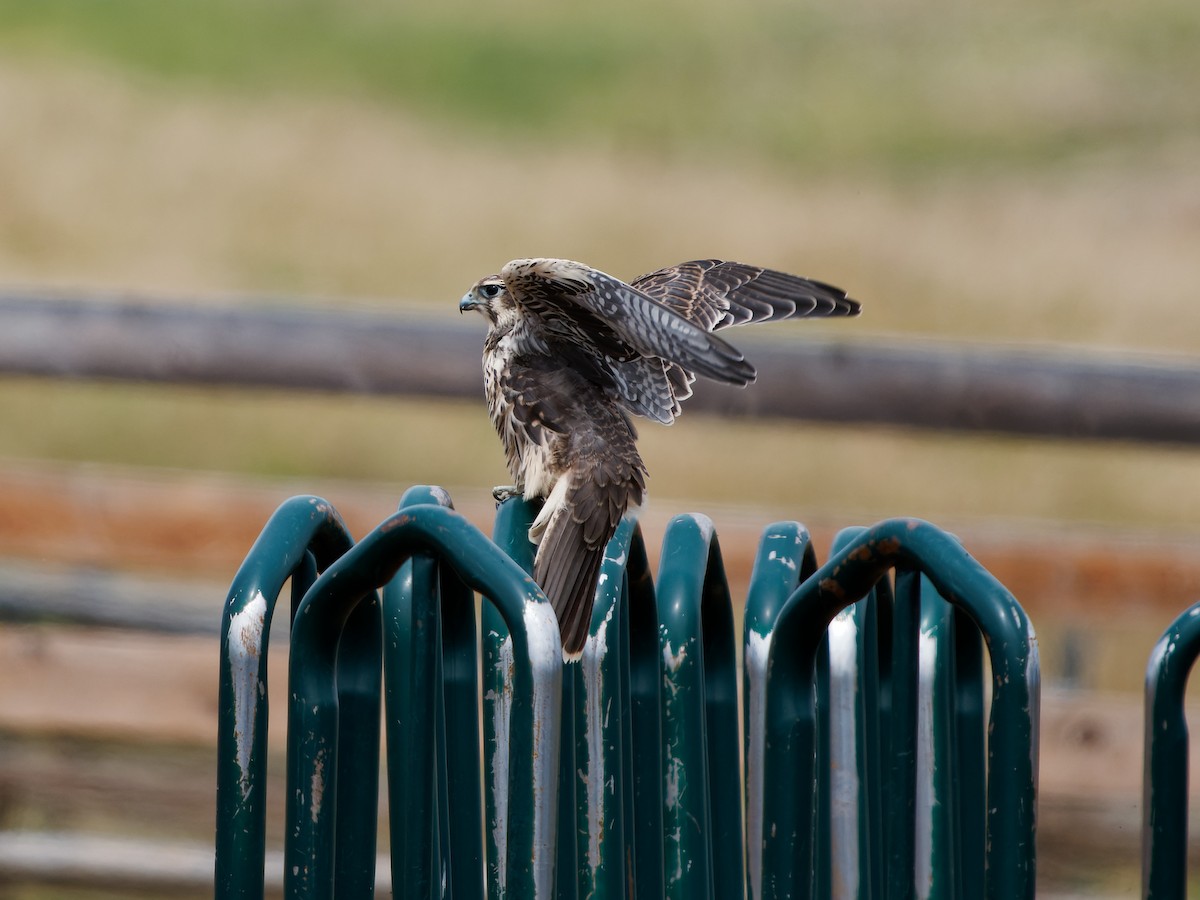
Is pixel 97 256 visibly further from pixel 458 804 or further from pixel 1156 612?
pixel 458 804

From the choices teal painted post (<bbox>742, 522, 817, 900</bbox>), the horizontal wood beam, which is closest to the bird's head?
the horizontal wood beam

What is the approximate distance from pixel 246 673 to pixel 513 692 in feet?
0.98

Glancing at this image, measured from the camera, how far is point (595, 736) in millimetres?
1842

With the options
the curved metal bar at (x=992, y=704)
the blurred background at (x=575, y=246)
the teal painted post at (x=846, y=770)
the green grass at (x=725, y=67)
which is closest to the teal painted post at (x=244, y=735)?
the curved metal bar at (x=992, y=704)

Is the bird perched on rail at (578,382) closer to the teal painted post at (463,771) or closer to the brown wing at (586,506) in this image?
the brown wing at (586,506)

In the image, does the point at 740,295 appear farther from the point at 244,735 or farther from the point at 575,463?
the point at 244,735

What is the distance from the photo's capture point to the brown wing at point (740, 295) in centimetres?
375

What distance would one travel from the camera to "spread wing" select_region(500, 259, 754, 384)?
8.68 ft

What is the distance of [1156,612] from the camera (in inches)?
212

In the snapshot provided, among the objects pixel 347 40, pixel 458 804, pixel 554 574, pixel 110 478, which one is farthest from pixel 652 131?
pixel 458 804

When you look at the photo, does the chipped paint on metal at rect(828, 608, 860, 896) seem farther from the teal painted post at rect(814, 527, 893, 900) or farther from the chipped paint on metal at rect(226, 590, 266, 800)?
the chipped paint on metal at rect(226, 590, 266, 800)

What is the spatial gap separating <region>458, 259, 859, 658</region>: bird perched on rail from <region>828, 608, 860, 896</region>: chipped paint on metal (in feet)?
3.21

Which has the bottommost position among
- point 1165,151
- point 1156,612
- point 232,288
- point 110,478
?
point 1156,612

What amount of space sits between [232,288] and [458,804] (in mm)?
15561
